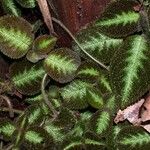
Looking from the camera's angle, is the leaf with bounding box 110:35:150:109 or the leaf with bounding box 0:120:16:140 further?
the leaf with bounding box 0:120:16:140

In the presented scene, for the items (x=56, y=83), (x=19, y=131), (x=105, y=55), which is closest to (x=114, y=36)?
(x=105, y=55)

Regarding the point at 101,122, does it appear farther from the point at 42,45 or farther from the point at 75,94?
the point at 42,45

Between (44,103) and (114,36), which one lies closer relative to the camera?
(114,36)

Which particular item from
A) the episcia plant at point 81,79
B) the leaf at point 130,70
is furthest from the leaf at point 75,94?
the leaf at point 130,70

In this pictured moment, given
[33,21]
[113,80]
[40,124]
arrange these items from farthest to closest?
[33,21]
[40,124]
[113,80]

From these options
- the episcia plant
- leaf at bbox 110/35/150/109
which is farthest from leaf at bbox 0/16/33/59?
leaf at bbox 110/35/150/109

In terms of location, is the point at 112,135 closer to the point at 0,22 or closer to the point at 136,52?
the point at 136,52

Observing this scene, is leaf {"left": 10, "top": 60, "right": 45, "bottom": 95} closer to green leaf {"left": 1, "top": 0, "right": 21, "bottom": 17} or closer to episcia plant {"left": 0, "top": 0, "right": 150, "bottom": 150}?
episcia plant {"left": 0, "top": 0, "right": 150, "bottom": 150}
